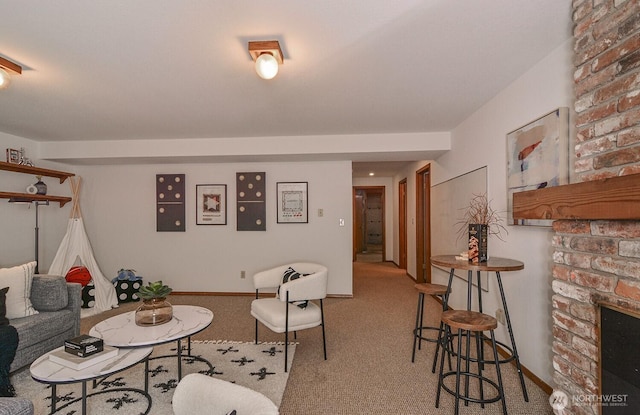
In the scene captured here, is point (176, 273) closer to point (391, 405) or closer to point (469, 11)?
point (391, 405)

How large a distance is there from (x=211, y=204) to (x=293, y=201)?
1.32 m

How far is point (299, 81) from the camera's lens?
267cm

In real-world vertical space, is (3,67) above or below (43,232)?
above

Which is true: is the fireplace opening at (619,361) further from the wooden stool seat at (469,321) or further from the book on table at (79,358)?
the book on table at (79,358)

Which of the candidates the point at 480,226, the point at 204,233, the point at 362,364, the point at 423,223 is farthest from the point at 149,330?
the point at 423,223

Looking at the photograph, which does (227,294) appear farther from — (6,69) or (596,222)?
(596,222)

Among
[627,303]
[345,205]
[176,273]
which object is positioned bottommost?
[176,273]

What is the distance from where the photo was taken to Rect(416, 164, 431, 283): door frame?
215 inches

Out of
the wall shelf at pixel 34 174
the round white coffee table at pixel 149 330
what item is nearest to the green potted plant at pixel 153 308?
the round white coffee table at pixel 149 330

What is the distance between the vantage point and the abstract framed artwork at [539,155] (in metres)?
2.12

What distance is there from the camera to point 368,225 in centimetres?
1194

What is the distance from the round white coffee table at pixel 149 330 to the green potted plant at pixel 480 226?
6.59ft

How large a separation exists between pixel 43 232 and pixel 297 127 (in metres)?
4.06

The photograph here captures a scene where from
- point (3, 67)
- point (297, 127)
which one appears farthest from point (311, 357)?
point (3, 67)
